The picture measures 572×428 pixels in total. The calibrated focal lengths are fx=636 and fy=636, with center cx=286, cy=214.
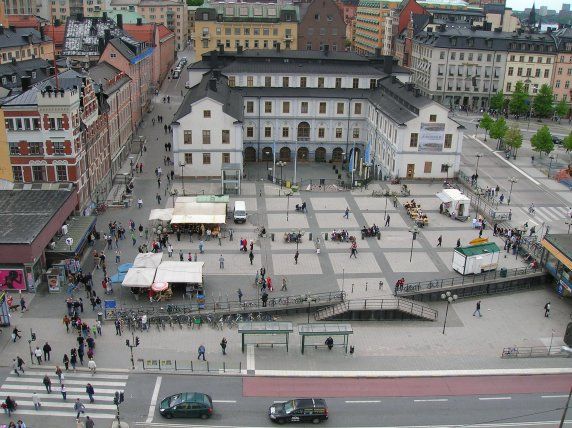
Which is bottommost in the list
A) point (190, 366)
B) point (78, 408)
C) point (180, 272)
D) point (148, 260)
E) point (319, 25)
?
point (190, 366)

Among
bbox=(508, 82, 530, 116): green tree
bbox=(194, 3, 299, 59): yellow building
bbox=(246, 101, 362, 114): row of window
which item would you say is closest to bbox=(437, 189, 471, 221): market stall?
bbox=(246, 101, 362, 114): row of window

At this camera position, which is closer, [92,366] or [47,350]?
[92,366]

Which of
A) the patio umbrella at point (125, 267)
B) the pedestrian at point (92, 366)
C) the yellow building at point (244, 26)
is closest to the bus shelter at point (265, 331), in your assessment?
the pedestrian at point (92, 366)

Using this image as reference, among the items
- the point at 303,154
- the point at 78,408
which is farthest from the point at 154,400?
the point at 303,154

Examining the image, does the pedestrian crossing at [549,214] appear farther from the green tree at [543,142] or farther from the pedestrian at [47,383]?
the pedestrian at [47,383]

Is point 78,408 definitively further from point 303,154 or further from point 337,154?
point 337,154

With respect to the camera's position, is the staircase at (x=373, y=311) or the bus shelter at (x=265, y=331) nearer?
the bus shelter at (x=265, y=331)

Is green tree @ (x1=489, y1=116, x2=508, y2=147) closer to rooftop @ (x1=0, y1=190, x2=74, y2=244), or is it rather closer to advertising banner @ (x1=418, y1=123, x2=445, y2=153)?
advertising banner @ (x1=418, y1=123, x2=445, y2=153)
